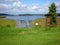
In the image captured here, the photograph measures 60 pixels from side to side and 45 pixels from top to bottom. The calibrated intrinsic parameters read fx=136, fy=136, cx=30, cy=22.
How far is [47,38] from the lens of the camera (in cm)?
173

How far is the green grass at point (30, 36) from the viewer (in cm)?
170

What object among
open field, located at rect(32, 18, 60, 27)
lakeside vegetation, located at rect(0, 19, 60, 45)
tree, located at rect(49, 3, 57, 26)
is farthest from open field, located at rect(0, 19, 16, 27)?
tree, located at rect(49, 3, 57, 26)

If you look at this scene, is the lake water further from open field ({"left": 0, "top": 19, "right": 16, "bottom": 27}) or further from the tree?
the tree

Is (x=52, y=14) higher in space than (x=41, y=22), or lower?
higher

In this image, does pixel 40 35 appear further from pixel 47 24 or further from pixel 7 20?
pixel 7 20

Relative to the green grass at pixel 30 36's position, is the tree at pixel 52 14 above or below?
above

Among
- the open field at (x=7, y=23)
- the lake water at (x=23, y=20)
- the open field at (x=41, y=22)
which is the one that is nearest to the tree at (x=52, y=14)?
the open field at (x=41, y=22)

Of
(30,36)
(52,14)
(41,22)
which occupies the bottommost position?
(30,36)

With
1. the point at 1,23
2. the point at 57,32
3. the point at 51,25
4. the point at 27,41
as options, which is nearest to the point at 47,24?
the point at 51,25

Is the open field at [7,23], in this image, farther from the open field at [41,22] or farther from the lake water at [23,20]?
the open field at [41,22]

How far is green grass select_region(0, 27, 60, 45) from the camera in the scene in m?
1.70

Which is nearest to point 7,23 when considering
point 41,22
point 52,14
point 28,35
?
point 28,35

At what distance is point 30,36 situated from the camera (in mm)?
1734

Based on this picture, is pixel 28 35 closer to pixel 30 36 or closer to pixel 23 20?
pixel 30 36
